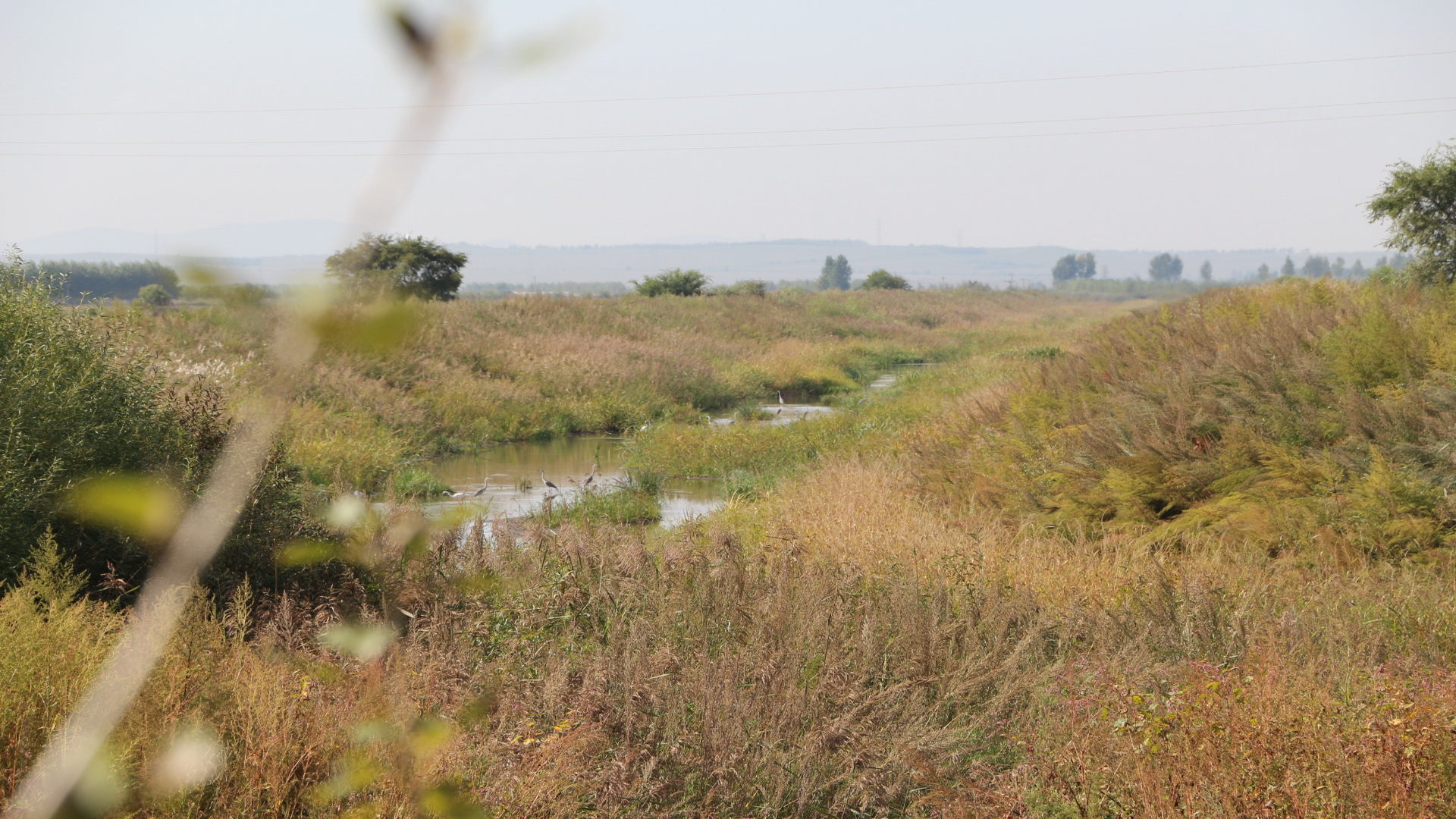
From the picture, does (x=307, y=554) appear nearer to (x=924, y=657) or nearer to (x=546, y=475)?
(x=924, y=657)

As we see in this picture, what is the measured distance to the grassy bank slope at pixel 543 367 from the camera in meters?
14.0

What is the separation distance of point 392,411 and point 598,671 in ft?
45.9

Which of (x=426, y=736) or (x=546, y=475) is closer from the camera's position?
(x=426, y=736)

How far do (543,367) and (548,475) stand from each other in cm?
814

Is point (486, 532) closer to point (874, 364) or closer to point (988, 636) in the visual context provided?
point (988, 636)

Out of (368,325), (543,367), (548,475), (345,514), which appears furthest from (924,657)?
(543,367)

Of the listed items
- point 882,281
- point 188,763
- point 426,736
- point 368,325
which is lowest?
point 188,763

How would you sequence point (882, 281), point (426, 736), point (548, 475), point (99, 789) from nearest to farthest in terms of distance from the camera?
point (99, 789) < point (426, 736) < point (548, 475) < point (882, 281)

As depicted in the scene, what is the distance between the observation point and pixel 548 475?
1535 centimetres

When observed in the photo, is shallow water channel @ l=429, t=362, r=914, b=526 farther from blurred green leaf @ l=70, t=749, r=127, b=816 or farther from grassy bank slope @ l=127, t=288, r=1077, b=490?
blurred green leaf @ l=70, t=749, r=127, b=816

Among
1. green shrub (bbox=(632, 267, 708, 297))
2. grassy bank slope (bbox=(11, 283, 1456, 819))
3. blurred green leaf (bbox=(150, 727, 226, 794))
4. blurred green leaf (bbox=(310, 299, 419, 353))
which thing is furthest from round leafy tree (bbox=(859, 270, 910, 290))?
blurred green leaf (bbox=(310, 299, 419, 353))

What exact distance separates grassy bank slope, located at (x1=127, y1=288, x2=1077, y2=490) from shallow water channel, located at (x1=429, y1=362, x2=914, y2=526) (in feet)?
2.23

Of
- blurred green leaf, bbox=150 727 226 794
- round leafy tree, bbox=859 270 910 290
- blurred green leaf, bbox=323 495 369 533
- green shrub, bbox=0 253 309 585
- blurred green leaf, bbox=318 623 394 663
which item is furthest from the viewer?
round leafy tree, bbox=859 270 910 290

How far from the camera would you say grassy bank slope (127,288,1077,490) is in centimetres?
1403
